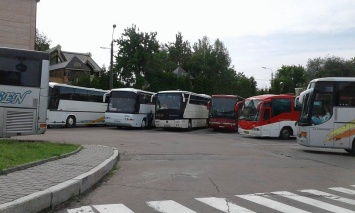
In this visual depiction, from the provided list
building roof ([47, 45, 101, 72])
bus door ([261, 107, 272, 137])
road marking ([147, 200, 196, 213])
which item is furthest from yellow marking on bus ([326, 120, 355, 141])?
building roof ([47, 45, 101, 72])

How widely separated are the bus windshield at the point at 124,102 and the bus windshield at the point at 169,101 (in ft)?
6.32

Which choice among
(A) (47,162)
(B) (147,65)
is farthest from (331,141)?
(B) (147,65)

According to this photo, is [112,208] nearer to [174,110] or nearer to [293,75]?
[174,110]

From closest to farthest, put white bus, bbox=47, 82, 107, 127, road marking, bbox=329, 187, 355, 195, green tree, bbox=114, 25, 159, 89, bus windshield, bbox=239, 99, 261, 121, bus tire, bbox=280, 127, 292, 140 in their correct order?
1. road marking, bbox=329, 187, 355, 195
2. bus windshield, bbox=239, 99, 261, 121
3. bus tire, bbox=280, 127, 292, 140
4. white bus, bbox=47, 82, 107, 127
5. green tree, bbox=114, 25, 159, 89

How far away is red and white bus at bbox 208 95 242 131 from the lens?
34.9 meters

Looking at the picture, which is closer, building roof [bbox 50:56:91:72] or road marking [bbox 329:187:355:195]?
road marking [bbox 329:187:355:195]

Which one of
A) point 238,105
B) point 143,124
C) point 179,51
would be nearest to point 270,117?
point 238,105

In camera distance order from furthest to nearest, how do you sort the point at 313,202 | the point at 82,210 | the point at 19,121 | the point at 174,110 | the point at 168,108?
the point at 168,108 < the point at 174,110 < the point at 19,121 < the point at 313,202 < the point at 82,210

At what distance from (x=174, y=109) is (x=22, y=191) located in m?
26.7

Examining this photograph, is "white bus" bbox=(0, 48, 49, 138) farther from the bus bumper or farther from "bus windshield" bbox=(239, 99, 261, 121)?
the bus bumper

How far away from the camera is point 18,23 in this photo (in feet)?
154

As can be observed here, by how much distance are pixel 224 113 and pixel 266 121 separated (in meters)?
6.44

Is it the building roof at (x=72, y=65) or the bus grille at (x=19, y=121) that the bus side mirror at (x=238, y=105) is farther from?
the building roof at (x=72, y=65)

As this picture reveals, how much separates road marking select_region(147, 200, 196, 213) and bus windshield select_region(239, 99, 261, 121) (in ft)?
70.9
